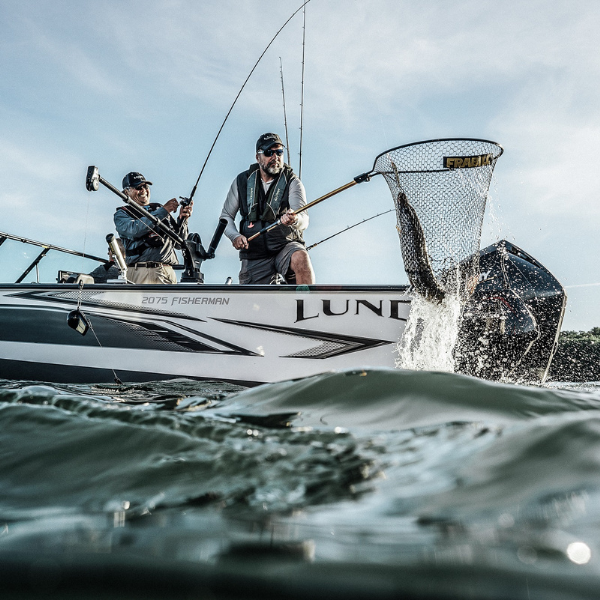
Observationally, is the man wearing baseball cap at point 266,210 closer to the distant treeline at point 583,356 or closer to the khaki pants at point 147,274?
the khaki pants at point 147,274

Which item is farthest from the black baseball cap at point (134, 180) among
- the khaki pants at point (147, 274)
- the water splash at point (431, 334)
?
the water splash at point (431, 334)

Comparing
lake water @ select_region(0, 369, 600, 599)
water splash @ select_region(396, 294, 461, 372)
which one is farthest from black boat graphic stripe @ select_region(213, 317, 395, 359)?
lake water @ select_region(0, 369, 600, 599)

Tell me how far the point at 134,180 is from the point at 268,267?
1873 mm

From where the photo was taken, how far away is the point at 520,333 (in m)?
3.58

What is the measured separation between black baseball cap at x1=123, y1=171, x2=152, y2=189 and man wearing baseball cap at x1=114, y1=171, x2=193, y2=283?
0.28m

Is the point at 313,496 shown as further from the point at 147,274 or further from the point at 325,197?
the point at 147,274

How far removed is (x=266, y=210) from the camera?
4.74 metres

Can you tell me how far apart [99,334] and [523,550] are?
4.20m

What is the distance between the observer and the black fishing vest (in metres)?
4.68

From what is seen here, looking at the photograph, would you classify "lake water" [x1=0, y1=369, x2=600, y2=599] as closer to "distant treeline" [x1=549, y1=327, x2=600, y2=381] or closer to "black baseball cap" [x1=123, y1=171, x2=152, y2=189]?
"black baseball cap" [x1=123, y1=171, x2=152, y2=189]

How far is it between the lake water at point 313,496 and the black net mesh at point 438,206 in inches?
85.9

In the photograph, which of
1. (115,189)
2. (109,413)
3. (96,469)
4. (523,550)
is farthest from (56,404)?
(115,189)

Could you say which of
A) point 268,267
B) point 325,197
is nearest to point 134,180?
point 268,267

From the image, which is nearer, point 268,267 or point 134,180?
point 268,267
